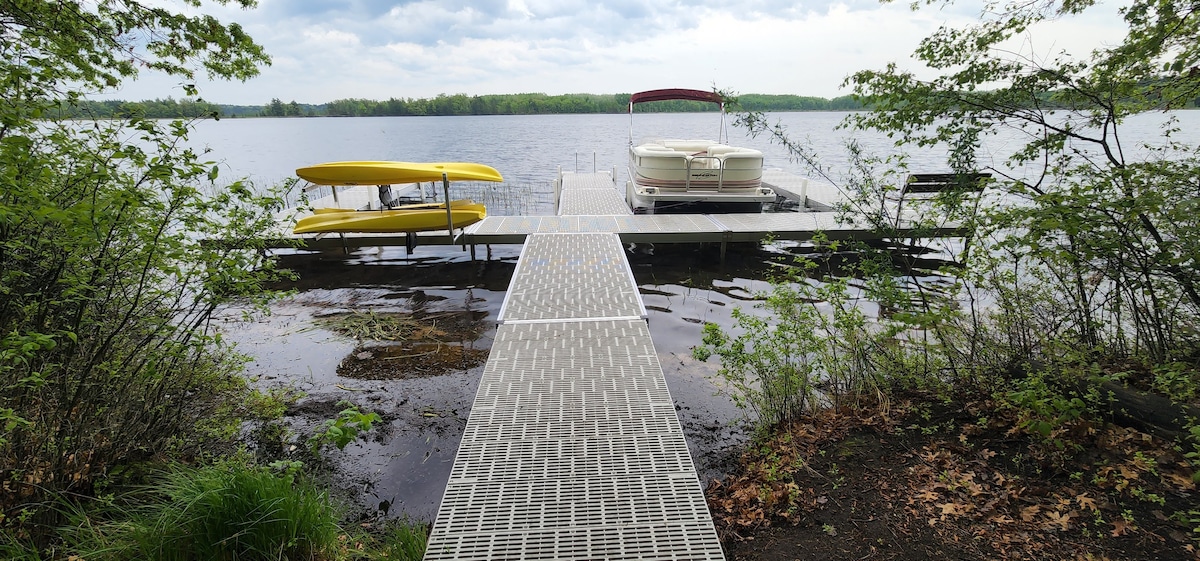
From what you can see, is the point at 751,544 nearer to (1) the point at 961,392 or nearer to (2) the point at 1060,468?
(2) the point at 1060,468

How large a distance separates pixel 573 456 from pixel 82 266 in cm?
310

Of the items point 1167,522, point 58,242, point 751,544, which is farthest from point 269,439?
point 1167,522

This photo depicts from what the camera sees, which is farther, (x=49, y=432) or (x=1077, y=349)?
(x=1077, y=349)

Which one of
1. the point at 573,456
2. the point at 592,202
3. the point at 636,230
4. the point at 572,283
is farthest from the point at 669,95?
the point at 573,456

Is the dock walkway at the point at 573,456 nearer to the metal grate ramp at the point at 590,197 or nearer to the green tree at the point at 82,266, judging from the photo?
the green tree at the point at 82,266

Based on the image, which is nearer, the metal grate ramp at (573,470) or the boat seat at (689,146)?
the metal grate ramp at (573,470)

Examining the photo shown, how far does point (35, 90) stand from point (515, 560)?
11.5 ft

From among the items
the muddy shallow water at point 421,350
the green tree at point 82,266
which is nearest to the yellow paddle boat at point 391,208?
the muddy shallow water at point 421,350

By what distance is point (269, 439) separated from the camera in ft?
16.0

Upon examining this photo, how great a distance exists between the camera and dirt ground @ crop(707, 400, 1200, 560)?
2.83 meters

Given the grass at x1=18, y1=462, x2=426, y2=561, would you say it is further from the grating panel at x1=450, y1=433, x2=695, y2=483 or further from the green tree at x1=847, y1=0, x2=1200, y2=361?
the green tree at x1=847, y1=0, x2=1200, y2=361

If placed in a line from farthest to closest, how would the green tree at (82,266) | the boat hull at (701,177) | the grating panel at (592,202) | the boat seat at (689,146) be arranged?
the boat seat at (689,146)
the grating panel at (592,202)
the boat hull at (701,177)
the green tree at (82,266)

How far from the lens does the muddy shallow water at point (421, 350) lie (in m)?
4.64

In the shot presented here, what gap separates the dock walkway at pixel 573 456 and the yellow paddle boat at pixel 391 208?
418 centimetres
